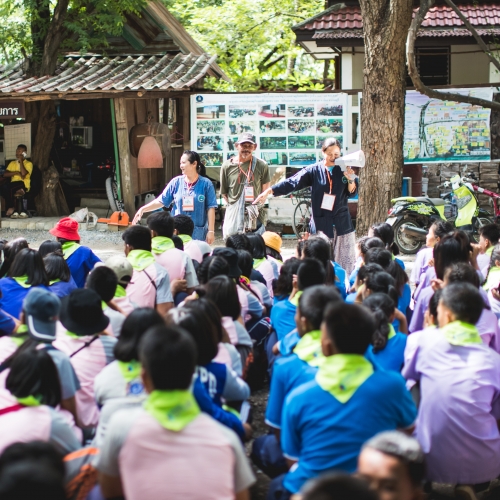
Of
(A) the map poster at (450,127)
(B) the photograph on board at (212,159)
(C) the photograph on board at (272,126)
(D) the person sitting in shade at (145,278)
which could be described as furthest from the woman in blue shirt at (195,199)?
(A) the map poster at (450,127)

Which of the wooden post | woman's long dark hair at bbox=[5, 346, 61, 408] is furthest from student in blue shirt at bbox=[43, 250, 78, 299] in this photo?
the wooden post

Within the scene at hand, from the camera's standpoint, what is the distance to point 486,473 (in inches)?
153

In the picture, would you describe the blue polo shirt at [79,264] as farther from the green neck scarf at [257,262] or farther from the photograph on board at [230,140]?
the photograph on board at [230,140]

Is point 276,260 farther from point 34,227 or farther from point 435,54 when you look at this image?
point 435,54

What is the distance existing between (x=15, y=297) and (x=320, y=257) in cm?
213

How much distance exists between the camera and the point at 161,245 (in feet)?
19.9

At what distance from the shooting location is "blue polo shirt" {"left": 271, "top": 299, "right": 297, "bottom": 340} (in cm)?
495

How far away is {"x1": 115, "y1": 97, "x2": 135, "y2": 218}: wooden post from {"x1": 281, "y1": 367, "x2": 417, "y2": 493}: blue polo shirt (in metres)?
10.6

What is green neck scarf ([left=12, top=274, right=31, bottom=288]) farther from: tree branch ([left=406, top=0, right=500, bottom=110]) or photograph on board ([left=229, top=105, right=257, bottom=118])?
photograph on board ([left=229, top=105, right=257, bottom=118])

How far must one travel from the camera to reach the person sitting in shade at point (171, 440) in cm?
264

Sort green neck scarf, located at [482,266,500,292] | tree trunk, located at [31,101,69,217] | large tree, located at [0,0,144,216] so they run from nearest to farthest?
green neck scarf, located at [482,266,500,292] < large tree, located at [0,0,144,216] < tree trunk, located at [31,101,69,217]

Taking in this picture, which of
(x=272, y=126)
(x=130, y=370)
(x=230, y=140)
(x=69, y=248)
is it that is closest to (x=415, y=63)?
(x=272, y=126)

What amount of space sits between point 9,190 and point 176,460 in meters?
12.6

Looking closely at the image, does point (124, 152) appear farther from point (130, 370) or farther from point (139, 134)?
point (130, 370)
